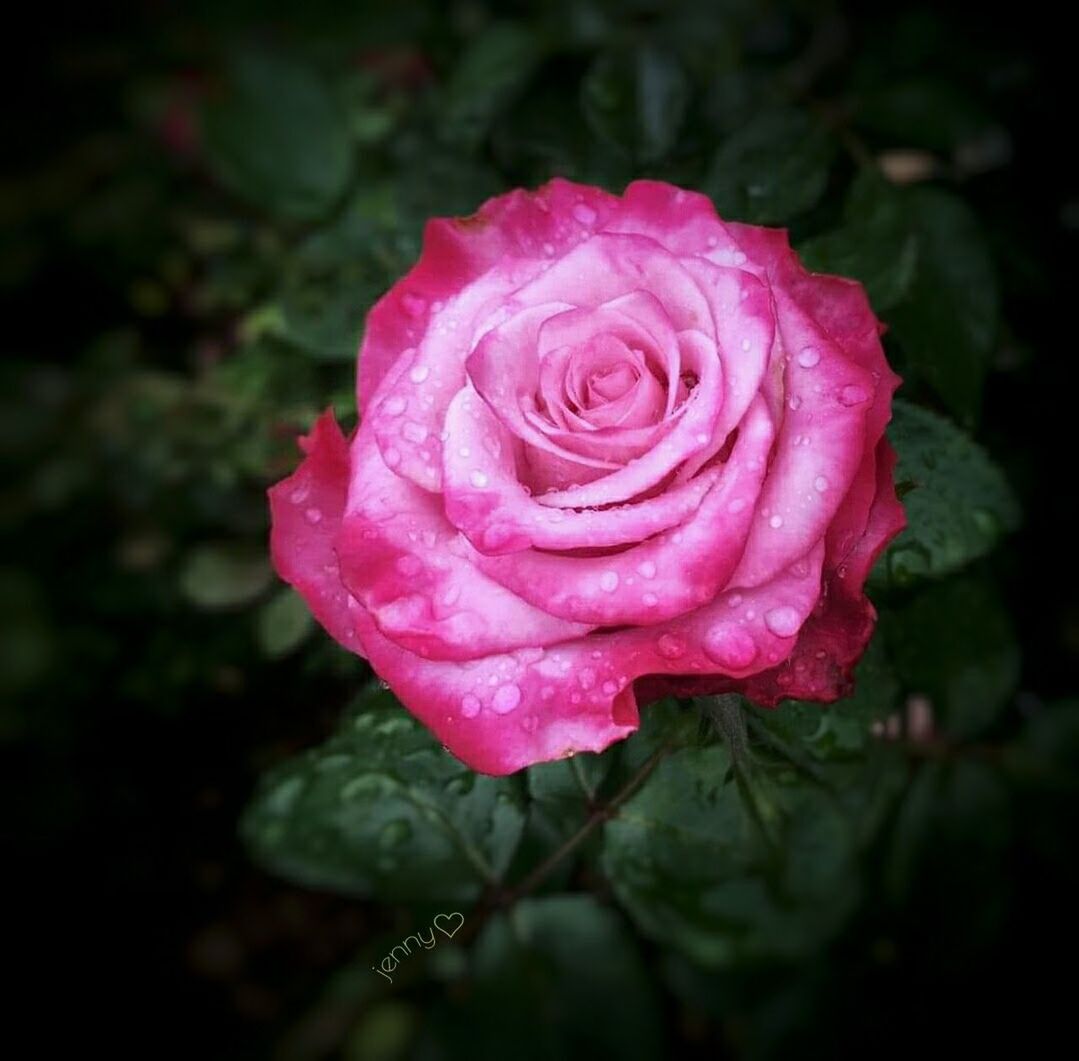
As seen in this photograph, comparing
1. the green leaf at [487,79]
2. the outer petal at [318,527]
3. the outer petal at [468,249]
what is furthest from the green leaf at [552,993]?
the green leaf at [487,79]

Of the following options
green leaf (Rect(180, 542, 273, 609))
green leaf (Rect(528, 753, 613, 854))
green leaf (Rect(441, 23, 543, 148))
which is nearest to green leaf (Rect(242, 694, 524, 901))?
green leaf (Rect(528, 753, 613, 854))

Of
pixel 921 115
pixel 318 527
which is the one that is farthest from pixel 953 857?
pixel 921 115

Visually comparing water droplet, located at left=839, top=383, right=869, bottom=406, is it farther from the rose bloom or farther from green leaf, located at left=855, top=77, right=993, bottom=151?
green leaf, located at left=855, top=77, right=993, bottom=151

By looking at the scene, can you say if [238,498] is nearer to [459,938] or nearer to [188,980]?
[188,980]

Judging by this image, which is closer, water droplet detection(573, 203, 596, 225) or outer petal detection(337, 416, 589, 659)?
outer petal detection(337, 416, 589, 659)

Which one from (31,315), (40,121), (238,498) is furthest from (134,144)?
(238,498)

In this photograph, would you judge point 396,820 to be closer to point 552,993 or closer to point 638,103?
point 552,993

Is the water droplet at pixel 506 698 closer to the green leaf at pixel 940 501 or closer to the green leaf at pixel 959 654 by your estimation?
the green leaf at pixel 940 501
